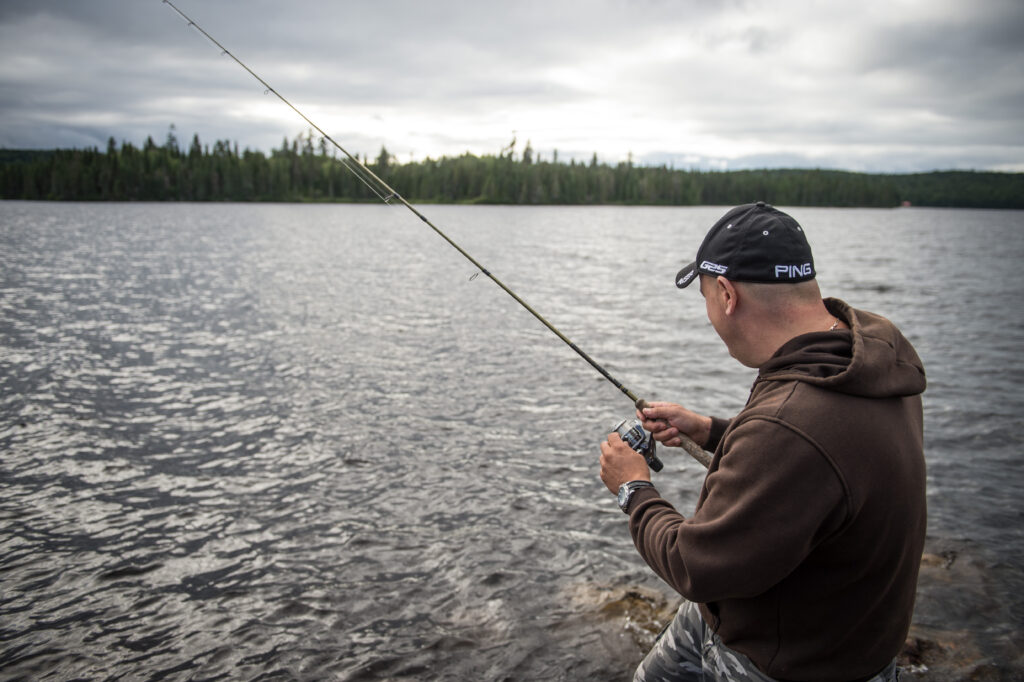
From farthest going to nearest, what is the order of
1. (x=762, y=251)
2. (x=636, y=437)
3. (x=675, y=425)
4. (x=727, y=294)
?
(x=675, y=425)
(x=636, y=437)
(x=727, y=294)
(x=762, y=251)

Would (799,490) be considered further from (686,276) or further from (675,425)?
(675,425)

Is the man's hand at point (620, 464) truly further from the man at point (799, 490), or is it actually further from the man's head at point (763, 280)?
the man's head at point (763, 280)

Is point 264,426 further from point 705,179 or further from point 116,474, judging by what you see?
point 705,179

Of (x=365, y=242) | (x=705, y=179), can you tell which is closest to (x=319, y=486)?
(x=365, y=242)

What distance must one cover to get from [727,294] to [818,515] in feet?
2.86

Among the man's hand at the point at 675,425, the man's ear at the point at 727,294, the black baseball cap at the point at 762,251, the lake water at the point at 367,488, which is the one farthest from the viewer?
the lake water at the point at 367,488

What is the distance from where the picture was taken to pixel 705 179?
198 m

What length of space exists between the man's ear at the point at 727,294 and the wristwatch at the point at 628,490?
828mm

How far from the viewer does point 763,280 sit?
252 cm

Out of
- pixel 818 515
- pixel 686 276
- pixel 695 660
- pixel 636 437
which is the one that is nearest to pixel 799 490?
Answer: pixel 818 515

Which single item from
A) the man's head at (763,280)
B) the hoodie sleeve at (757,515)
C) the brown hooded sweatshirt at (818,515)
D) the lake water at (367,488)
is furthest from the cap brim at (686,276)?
the lake water at (367,488)

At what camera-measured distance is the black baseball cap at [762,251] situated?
2.49 meters

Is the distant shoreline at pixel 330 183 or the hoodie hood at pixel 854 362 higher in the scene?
the distant shoreline at pixel 330 183

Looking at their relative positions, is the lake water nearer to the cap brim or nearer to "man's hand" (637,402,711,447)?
"man's hand" (637,402,711,447)
